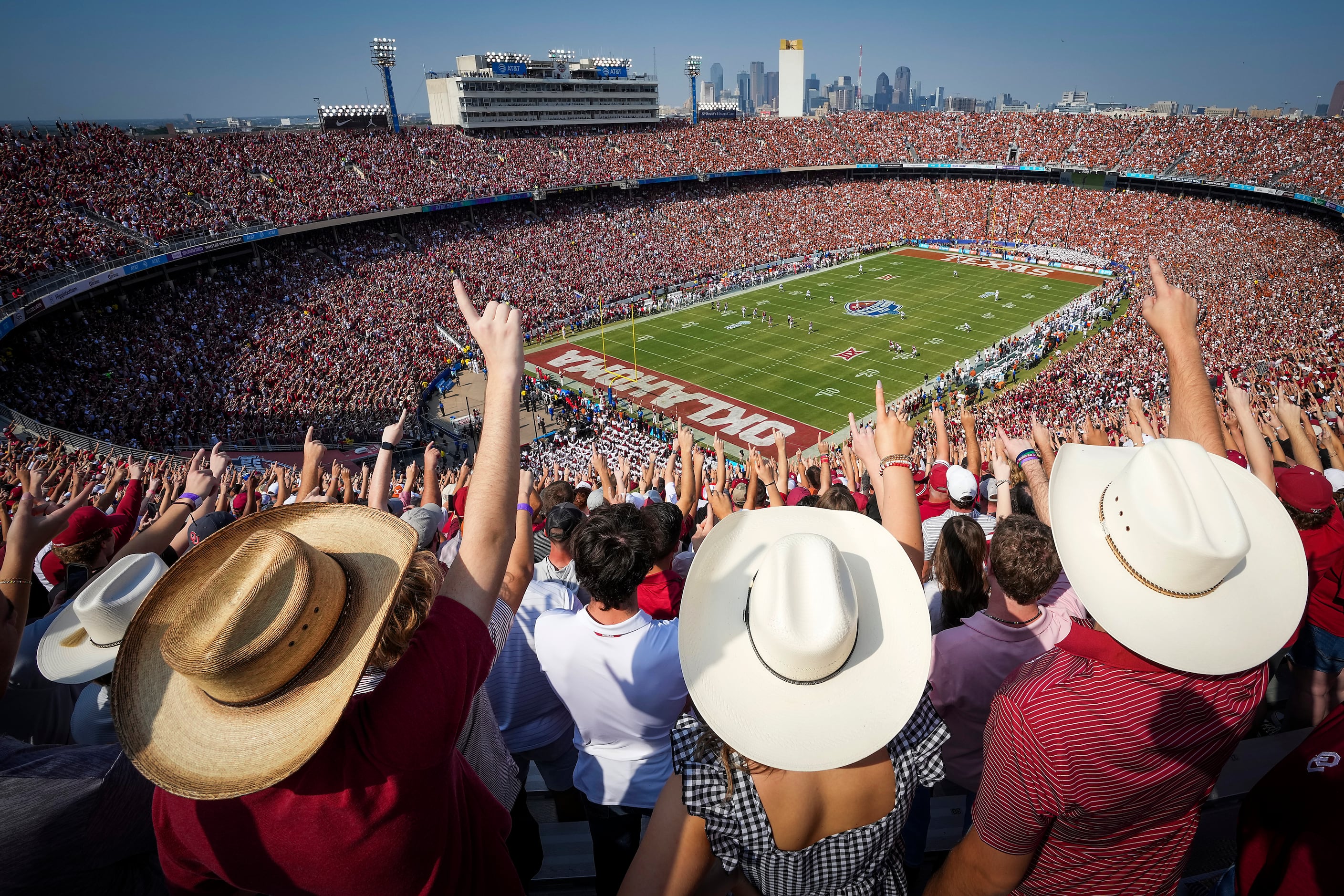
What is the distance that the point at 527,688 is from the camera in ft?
11.5

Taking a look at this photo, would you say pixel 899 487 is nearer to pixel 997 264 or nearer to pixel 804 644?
pixel 804 644

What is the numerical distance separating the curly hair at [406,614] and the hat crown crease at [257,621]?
0.96 feet

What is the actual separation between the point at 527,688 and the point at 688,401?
25561mm

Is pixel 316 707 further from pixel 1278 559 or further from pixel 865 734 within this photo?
Result: pixel 1278 559

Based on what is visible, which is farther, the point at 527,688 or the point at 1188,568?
the point at 527,688

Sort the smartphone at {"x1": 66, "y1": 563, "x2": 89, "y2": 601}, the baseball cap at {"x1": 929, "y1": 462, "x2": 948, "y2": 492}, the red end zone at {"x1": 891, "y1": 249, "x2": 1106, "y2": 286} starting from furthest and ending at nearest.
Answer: the red end zone at {"x1": 891, "y1": 249, "x2": 1106, "y2": 286}, the baseball cap at {"x1": 929, "y1": 462, "x2": 948, "y2": 492}, the smartphone at {"x1": 66, "y1": 563, "x2": 89, "y2": 601}

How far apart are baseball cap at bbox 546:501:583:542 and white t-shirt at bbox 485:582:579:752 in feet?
3.32

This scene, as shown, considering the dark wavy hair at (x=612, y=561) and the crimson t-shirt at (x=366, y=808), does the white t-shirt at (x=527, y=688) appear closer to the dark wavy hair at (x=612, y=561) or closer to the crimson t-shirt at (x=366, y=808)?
the dark wavy hair at (x=612, y=561)

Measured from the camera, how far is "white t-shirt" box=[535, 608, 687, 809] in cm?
→ 306

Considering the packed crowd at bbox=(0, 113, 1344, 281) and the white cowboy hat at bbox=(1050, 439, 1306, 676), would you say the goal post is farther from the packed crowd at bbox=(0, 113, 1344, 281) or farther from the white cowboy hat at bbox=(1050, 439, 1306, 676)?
the white cowboy hat at bbox=(1050, 439, 1306, 676)

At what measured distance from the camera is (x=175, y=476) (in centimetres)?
992

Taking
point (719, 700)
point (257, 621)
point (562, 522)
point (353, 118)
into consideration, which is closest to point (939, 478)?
point (562, 522)

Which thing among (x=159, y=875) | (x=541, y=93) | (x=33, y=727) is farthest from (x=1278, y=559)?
(x=541, y=93)

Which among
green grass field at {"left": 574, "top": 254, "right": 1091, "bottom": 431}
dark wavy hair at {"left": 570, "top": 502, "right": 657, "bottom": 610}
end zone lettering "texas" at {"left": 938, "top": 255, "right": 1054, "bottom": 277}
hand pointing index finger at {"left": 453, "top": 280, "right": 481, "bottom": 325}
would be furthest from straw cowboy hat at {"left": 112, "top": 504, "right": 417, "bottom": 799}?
end zone lettering "texas" at {"left": 938, "top": 255, "right": 1054, "bottom": 277}
